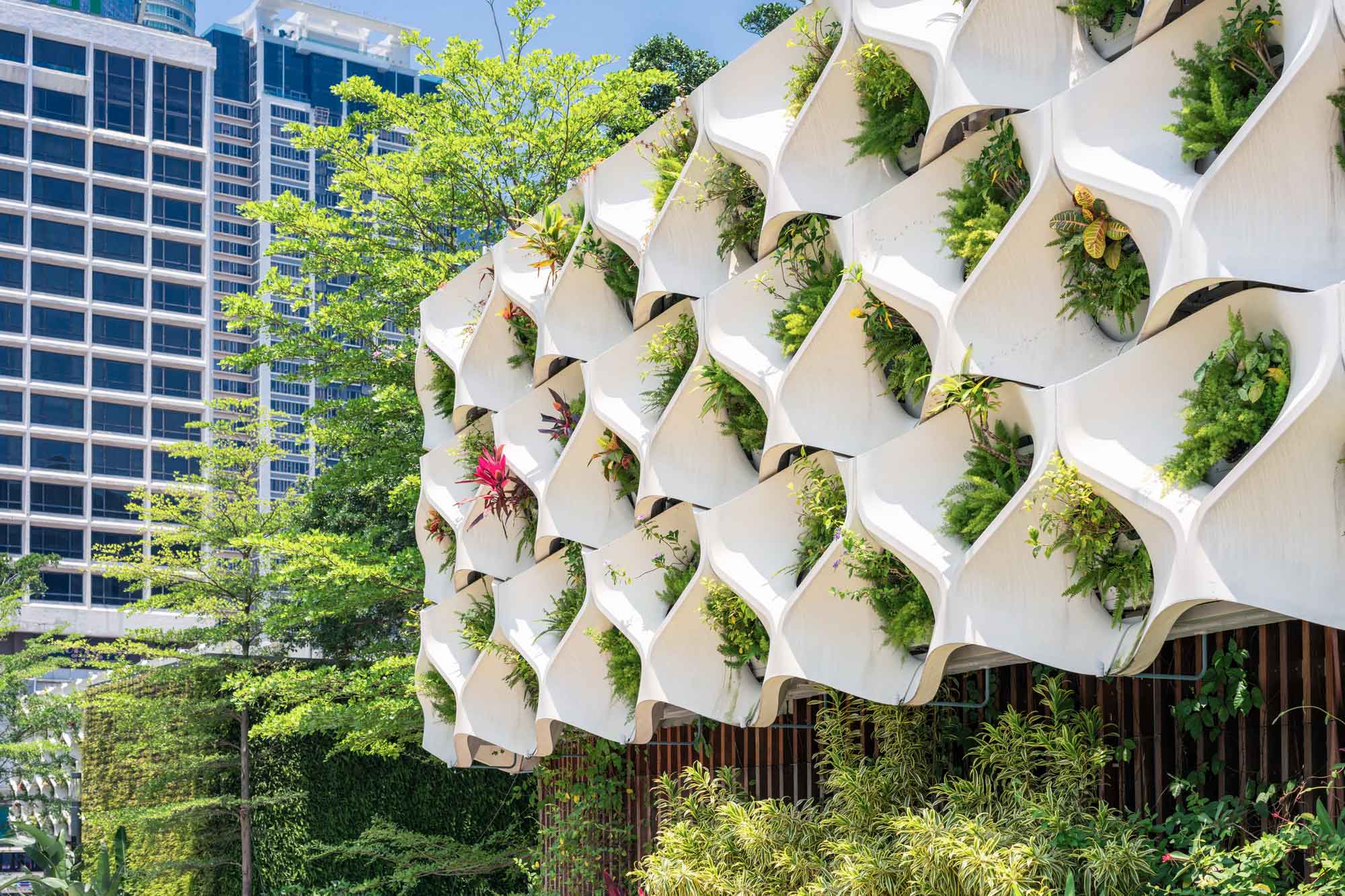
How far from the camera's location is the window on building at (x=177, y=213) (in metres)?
58.2

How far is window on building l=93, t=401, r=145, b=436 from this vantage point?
5522 centimetres

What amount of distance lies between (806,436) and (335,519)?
11.7 meters

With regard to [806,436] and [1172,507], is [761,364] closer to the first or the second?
[806,436]

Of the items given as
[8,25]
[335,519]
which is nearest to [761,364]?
[335,519]

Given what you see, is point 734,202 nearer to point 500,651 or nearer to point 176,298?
point 500,651

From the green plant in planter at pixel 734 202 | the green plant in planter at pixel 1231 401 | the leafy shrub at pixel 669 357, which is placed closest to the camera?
the green plant in planter at pixel 1231 401

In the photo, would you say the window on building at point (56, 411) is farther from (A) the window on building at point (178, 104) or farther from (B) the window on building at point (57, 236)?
(A) the window on building at point (178, 104)

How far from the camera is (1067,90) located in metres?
5.07

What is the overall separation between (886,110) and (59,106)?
57548mm

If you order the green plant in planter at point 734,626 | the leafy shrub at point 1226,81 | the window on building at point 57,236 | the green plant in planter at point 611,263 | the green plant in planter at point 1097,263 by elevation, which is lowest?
the window on building at point 57,236

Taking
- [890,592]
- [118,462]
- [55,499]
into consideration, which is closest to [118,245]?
[118,462]

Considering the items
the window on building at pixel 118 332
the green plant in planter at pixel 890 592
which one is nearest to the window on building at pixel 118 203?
the window on building at pixel 118 332

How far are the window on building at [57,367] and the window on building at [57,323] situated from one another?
2.36 feet

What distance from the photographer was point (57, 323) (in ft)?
178
